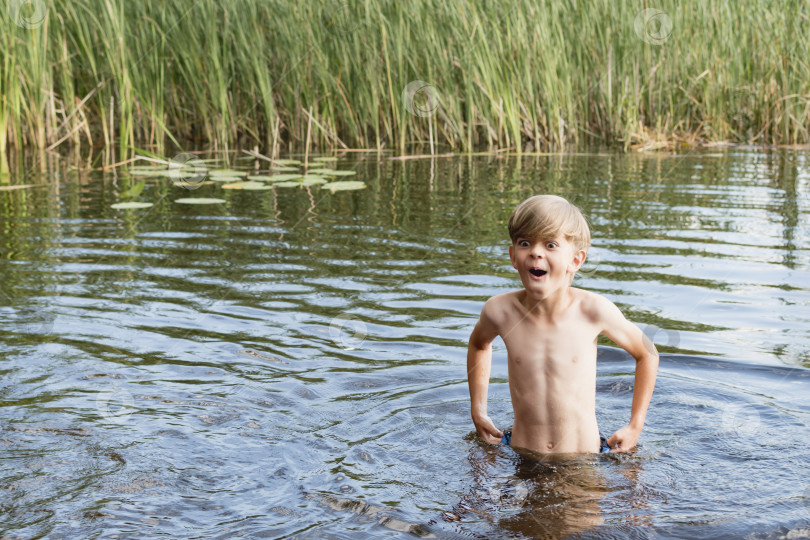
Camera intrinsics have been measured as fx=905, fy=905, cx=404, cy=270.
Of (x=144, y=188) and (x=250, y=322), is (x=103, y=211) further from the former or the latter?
(x=250, y=322)

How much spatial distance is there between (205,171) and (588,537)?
7891 millimetres

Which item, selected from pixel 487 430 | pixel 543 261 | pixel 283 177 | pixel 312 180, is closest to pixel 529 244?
pixel 543 261

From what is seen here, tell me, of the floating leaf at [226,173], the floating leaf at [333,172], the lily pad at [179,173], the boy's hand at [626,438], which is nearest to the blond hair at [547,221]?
the boy's hand at [626,438]

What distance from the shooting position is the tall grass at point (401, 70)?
9.87 meters

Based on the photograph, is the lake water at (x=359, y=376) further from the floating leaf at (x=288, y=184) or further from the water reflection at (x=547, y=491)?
the floating leaf at (x=288, y=184)

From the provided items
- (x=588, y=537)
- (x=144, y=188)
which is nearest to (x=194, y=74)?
(x=144, y=188)

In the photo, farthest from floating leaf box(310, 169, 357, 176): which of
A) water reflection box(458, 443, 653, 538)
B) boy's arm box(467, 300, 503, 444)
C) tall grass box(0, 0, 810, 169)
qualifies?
water reflection box(458, 443, 653, 538)

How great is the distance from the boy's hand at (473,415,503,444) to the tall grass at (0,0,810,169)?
6695mm

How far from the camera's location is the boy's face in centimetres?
292

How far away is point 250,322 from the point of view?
4703mm

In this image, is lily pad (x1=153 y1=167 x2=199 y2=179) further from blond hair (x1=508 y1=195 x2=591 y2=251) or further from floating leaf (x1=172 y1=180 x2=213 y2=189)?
blond hair (x1=508 y1=195 x2=591 y2=251)

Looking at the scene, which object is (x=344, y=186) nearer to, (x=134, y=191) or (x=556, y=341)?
(x=134, y=191)

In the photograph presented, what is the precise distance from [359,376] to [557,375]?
3.66 ft

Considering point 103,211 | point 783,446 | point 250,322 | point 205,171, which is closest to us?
point 783,446
